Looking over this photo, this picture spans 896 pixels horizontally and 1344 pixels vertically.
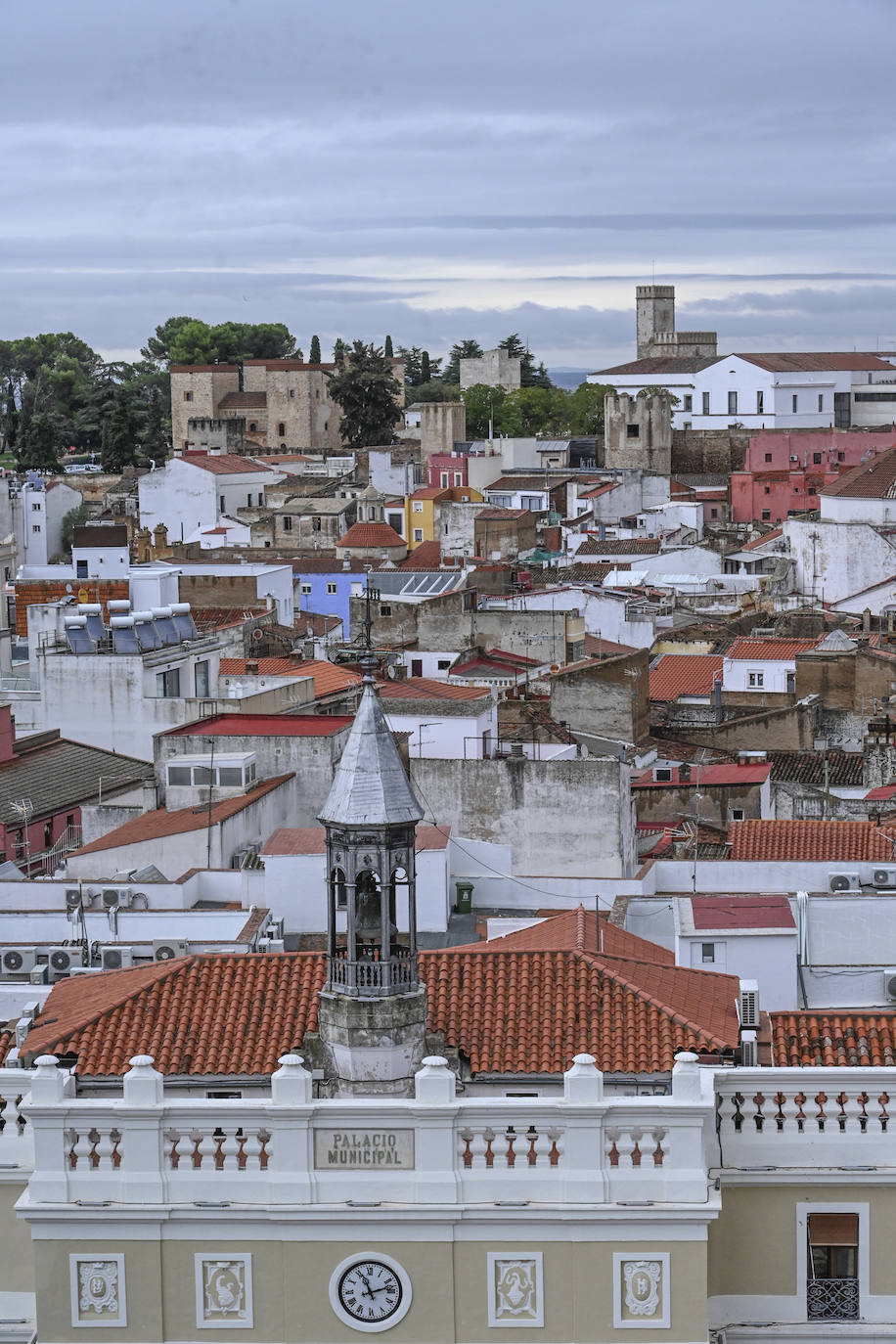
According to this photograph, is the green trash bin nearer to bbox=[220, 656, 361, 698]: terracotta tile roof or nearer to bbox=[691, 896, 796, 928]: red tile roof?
bbox=[691, 896, 796, 928]: red tile roof

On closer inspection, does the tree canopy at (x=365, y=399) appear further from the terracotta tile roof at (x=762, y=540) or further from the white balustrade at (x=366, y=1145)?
the white balustrade at (x=366, y=1145)

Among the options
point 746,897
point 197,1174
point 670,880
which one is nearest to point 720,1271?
point 197,1174

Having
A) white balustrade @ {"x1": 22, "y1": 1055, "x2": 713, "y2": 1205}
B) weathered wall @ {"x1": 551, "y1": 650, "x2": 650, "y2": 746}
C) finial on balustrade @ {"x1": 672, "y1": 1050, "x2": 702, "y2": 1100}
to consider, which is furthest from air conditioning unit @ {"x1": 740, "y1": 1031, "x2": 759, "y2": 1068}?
Answer: weathered wall @ {"x1": 551, "y1": 650, "x2": 650, "y2": 746}

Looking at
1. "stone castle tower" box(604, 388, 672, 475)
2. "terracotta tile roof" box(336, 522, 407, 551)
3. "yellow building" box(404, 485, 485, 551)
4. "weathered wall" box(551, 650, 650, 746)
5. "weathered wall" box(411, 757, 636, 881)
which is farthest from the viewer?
"stone castle tower" box(604, 388, 672, 475)

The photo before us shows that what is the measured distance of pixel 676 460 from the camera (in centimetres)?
8856

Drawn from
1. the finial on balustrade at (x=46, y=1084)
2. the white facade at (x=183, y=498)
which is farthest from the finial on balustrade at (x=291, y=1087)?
the white facade at (x=183, y=498)

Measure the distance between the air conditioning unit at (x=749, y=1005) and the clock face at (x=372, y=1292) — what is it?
360 cm

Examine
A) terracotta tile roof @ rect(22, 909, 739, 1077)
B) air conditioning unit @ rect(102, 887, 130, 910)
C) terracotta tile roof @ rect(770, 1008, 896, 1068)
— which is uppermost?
terracotta tile roof @ rect(22, 909, 739, 1077)

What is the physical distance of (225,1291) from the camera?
1045 centimetres

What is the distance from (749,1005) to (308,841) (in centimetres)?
688

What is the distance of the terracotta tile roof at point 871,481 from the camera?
63500 mm

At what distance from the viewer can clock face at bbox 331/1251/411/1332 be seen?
409 inches

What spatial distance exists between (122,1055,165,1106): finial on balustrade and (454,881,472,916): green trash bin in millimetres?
9715

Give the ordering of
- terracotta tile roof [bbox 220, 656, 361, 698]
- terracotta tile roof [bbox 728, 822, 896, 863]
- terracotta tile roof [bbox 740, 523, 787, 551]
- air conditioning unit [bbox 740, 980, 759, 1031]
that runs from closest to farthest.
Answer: air conditioning unit [bbox 740, 980, 759, 1031] → terracotta tile roof [bbox 728, 822, 896, 863] → terracotta tile roof [bbox 220, 656, 361, 698] → terracotta tile roof [bbox 740, 523, 787, 551]
